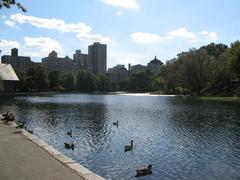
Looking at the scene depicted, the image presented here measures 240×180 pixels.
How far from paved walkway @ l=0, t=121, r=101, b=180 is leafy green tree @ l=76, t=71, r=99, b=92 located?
155569 millimetres

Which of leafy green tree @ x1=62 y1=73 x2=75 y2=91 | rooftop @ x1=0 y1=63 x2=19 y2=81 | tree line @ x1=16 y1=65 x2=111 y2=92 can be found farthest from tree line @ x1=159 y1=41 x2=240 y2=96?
leafy green tree @ x1=62 y1=73 x2=75 y2=91

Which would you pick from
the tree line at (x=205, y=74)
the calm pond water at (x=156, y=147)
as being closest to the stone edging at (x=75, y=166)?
the calm pond water at (x=156, y=147)

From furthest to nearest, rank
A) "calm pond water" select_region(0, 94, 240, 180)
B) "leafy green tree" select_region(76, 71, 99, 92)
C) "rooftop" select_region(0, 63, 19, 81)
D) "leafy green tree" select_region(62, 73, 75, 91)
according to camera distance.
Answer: "leafy green tree" select_region(76, 71, 99, 92), "leafy green tree" select_region(62, 73, 75, 91), "rooftop" select_region(0, 63, 19, 81), "calm pond water" select_region(0, 94, 240, 180)

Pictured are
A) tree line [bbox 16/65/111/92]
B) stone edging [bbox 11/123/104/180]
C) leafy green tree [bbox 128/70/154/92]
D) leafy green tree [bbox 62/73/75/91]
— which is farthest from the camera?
leafy green tree [bbox 128/70/154/92]

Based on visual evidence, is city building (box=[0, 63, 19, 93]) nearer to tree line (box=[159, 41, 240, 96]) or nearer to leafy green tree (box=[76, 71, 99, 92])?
tree line (box=[159, 41, 240, 96])

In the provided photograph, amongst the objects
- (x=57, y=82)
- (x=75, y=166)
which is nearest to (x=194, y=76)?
(x=57, y=82)

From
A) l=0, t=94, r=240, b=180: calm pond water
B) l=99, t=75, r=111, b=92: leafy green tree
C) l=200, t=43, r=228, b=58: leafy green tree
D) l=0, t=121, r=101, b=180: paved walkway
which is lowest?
l=0, t=94, r=240, b=180: calm pond water

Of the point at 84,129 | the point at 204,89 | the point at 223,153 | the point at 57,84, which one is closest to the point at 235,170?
the point at 223,153

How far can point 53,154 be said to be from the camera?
14.4m

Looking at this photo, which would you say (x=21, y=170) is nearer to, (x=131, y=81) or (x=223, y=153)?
(x=223, y=153)

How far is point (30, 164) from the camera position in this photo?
41.4ft

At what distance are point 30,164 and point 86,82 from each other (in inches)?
6347

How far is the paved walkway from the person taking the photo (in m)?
11.0

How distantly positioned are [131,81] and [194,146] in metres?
160
